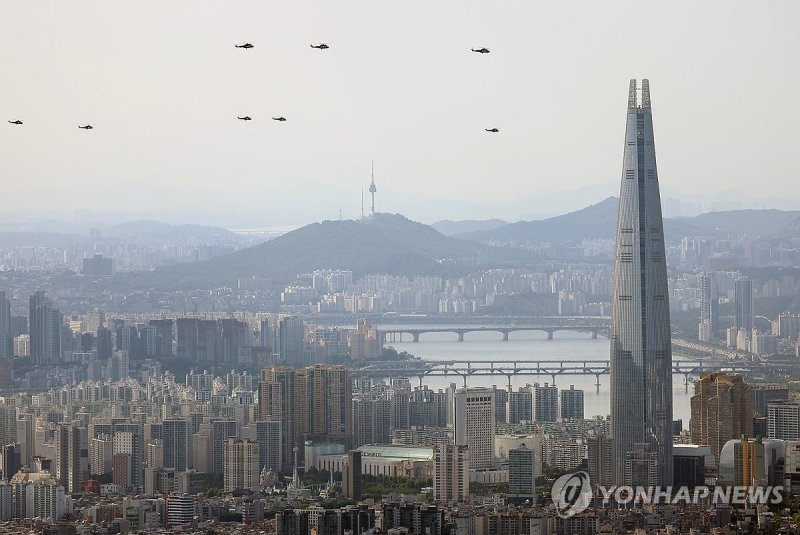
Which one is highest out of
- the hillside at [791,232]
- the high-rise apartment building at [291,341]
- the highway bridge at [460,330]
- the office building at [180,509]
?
the hillside at [791,232]

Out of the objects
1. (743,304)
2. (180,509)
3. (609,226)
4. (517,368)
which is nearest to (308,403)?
(180,509)

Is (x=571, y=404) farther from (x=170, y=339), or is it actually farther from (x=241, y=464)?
(x=170, y=339)

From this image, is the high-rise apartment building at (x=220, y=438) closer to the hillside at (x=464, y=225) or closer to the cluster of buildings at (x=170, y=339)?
the cluster of buildings at (x=170, y=339)

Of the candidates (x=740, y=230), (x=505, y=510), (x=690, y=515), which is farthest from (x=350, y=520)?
(x=740, y=230)

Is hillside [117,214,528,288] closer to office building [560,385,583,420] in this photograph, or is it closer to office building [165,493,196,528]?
office building [560,385,583,420]

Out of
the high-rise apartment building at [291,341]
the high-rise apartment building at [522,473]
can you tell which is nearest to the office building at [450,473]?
the high-rise apartment building at [522,473]

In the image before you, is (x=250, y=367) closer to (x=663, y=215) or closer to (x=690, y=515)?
(x=663, y=215)
